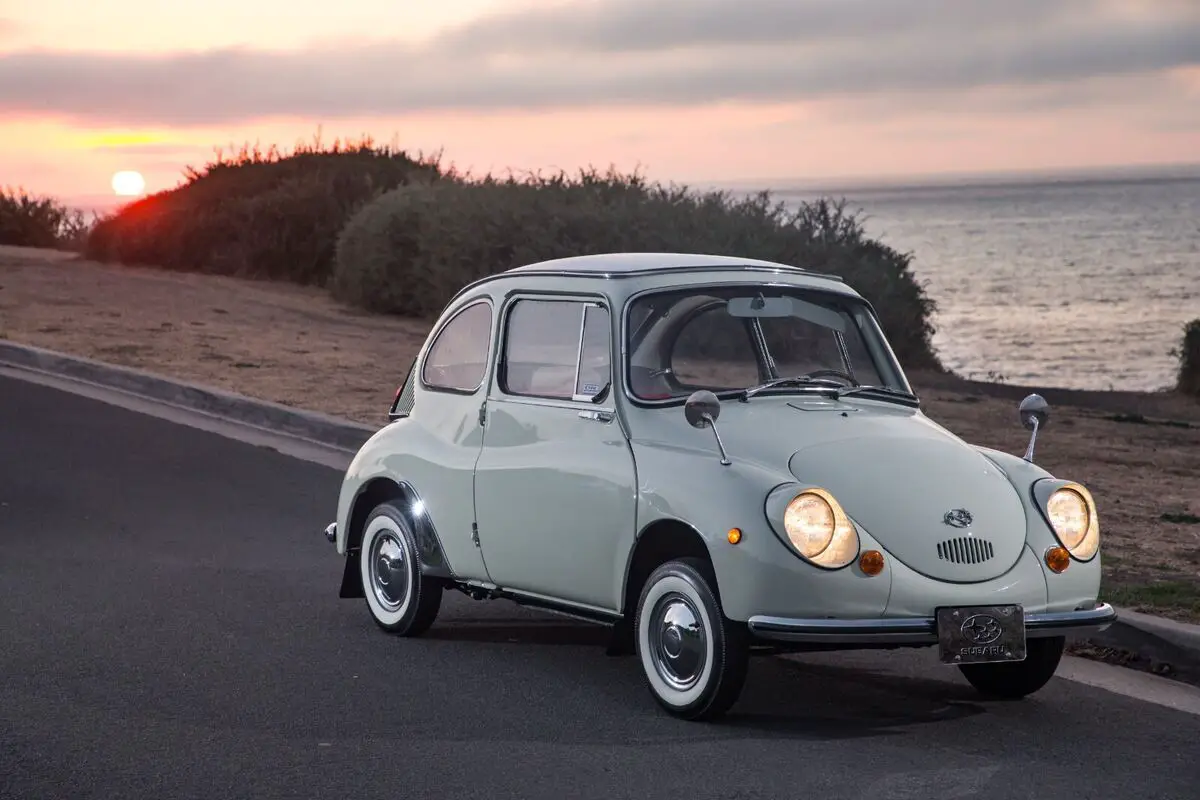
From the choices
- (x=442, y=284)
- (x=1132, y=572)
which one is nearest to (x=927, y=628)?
(x=1132, y=572)

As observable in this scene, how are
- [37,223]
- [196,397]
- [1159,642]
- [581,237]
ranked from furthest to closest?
[37,223], [581,237], [196,397], [1159,642]

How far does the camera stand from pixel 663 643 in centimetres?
677

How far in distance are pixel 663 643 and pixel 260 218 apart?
2850cm

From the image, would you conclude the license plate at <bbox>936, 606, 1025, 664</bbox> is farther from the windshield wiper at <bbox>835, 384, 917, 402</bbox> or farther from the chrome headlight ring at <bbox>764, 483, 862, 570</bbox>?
the windshield wiper at <bbox>835, 384, 917, 402</bbox>

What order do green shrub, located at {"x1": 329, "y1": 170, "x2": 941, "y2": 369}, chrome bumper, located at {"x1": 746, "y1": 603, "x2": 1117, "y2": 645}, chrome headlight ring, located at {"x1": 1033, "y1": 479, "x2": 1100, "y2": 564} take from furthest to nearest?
green shrub, located at {"x1": 329, "y1": 170, "x2": 941, "y2": 369}
chrome headlight ring, located at {"x1": 1033, "y1": 479, "x2": 1100, "y2": 564}
chrome bumper, located at {"x1": 746, "y1": 603, "x2": 1117, "y2": 645}

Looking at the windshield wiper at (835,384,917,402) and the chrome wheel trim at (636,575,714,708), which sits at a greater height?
the windshield wiper at (835,384,917,402)

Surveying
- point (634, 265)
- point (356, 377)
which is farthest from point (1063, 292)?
point (634, 265)

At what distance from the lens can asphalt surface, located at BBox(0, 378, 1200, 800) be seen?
5.92 metres

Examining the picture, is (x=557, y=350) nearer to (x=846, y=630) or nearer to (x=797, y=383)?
(x=797, y=383)

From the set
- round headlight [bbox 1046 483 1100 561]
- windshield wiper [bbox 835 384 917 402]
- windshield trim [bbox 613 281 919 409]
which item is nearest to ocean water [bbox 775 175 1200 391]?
windshield trim [bbox 613 281 919 409]

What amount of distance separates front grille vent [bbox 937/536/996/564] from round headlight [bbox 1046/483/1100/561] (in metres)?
0.38

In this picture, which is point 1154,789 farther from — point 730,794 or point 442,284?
point 442,284

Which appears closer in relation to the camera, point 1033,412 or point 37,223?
point 1033,412

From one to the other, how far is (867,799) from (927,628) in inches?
34.3
